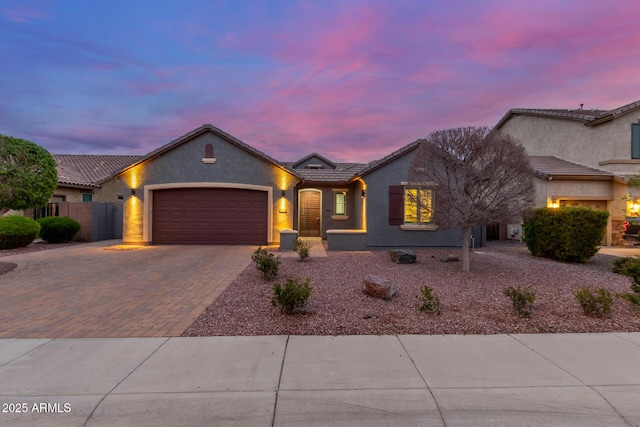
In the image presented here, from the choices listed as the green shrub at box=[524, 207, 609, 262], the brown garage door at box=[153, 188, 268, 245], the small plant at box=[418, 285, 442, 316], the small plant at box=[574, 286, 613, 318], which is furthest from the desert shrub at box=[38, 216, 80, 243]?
the green shrub at box=[524, 207, 609, 262]

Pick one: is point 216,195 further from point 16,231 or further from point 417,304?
point 417,304

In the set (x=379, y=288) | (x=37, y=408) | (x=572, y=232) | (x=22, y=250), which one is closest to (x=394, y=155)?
(x=572, y=232)

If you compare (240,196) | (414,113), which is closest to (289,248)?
(240,196)

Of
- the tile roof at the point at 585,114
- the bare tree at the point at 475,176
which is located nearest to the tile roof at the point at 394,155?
the bare tree at the point at 475,176

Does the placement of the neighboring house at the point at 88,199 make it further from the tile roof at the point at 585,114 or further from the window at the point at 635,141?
the window at the point at 635,141

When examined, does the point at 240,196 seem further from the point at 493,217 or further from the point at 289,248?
the point at 493,217

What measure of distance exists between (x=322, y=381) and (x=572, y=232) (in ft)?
36.3

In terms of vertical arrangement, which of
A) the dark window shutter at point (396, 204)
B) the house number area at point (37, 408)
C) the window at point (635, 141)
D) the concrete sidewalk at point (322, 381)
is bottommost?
the house number area at point (37, 408)

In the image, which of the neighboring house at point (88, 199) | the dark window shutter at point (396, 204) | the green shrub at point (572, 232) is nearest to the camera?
the green shrub at point (572, 232)

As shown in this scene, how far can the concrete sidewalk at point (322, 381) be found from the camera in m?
2.83

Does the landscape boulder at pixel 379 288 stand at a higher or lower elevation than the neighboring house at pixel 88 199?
lower

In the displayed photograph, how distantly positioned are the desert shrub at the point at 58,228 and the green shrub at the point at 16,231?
48.5 inches

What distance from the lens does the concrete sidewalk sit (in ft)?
9.30

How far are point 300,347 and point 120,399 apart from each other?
2044 mm
